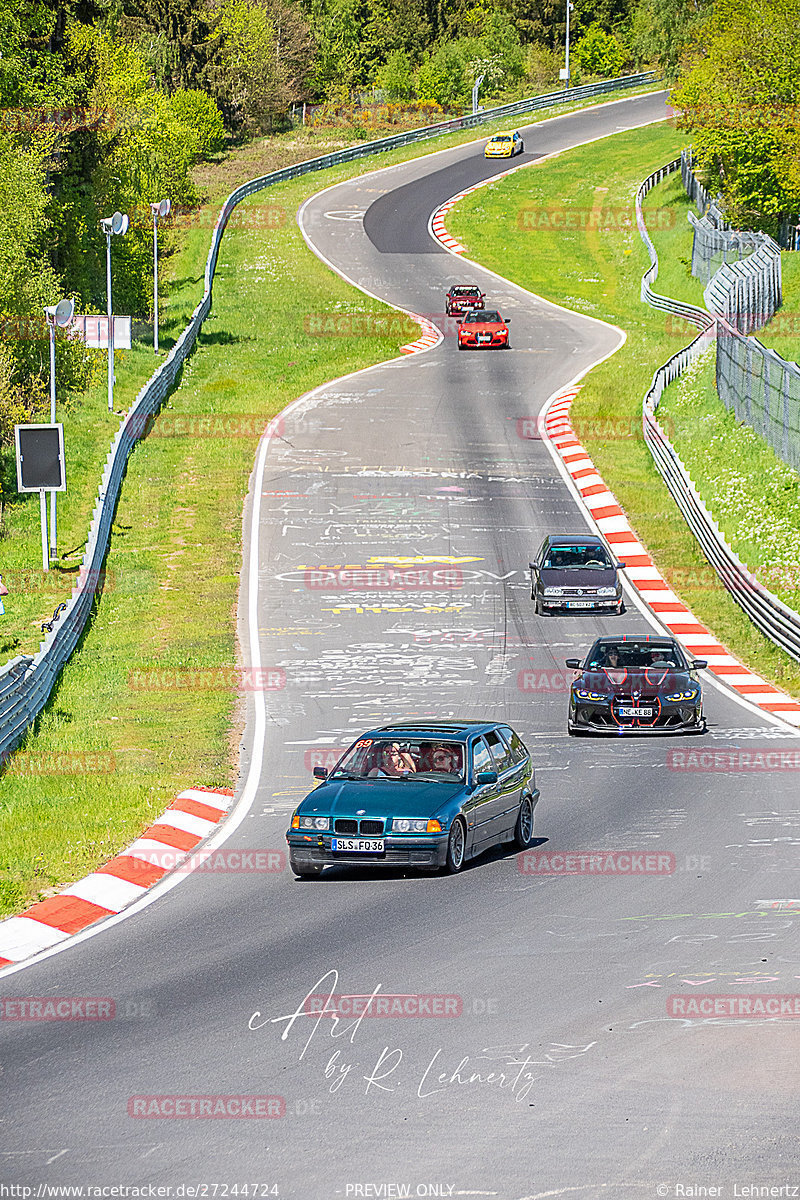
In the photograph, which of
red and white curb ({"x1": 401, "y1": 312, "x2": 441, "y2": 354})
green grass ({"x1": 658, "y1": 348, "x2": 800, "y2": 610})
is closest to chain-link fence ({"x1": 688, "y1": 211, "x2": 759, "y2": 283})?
red and white curb ({"x1": 401, "y1": 312, "x2": 441, "y2": 354})

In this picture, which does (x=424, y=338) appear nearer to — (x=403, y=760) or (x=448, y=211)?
(x=448, y=211)

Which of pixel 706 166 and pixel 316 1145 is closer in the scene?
pixel 316 1145

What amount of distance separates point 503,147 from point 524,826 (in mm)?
86670

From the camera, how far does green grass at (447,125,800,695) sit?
33.8m

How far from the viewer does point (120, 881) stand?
47.4 feet

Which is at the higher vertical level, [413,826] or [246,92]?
[246,92]

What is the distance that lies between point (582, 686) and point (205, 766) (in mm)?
5746

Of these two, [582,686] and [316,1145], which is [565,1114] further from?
[582,686]

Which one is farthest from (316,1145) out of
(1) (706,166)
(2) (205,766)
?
(1) (706,166)

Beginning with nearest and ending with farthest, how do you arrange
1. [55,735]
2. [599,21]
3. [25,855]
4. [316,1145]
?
[316,1145], [25,855], [55,735], [599,21]

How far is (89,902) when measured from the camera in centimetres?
1372

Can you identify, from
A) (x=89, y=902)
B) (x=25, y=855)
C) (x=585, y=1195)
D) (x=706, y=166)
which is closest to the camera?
(x=585, y=1195)

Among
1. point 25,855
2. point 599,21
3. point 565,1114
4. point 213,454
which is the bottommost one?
point 213,454

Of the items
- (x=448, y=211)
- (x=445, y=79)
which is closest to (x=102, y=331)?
(x=448, y=211)
